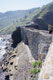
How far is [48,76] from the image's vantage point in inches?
301

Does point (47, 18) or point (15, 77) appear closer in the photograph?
point (15, 77)

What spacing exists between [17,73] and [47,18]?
4771 inches

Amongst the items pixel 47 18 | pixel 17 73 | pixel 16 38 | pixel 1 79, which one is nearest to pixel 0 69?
pixel 1 79

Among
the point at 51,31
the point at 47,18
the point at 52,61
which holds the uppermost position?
the point at 52,61

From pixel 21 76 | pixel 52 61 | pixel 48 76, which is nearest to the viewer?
pixel 48 76

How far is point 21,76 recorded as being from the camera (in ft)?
108

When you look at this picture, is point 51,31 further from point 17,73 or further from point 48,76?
point 48,76

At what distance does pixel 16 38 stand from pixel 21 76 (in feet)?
156

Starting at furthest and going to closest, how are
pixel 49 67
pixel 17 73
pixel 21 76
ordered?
1. pixel 17 73
2. pixel 21 76
3. pixel 49 67

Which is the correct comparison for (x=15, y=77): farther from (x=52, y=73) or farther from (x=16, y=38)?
(x=16, y=38)

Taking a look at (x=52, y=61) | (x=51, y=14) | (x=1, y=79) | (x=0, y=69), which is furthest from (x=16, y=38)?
(x=51, y=14)

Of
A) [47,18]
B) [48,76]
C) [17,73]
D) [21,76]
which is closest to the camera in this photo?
[48,76]

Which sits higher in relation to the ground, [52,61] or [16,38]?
[52,61]

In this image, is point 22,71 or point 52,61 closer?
point 52,61
